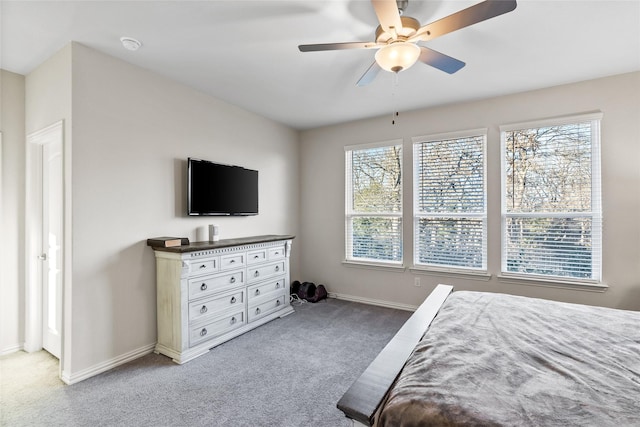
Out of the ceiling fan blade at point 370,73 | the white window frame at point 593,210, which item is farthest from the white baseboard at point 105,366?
the white window frame at point 593,210

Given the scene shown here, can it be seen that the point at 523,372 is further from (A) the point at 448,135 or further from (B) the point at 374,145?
(B) the point at 374,145

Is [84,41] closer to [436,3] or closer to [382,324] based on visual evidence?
[436,3]

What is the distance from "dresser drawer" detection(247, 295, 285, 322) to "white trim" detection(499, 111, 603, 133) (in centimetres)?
346

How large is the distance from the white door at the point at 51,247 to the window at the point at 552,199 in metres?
4.70

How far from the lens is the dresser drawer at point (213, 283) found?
9.22ft

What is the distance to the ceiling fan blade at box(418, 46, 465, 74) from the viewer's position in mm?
2010

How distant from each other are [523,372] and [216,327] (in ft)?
8.65

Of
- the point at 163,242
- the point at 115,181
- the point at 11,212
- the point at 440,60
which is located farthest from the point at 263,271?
the point at 440,60

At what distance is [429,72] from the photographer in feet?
9.64

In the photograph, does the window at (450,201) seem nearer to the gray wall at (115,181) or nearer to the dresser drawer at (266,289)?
the dresser drawer at (266,289)

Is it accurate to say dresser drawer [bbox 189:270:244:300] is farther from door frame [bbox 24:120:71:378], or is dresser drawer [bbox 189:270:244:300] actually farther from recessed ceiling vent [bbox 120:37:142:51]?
recessed ceiling vent [bbox 120:37:142:51]

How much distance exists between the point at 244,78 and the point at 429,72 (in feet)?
6.13

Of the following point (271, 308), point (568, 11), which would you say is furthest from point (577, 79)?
point (271, 308)

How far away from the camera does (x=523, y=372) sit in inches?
47.7
